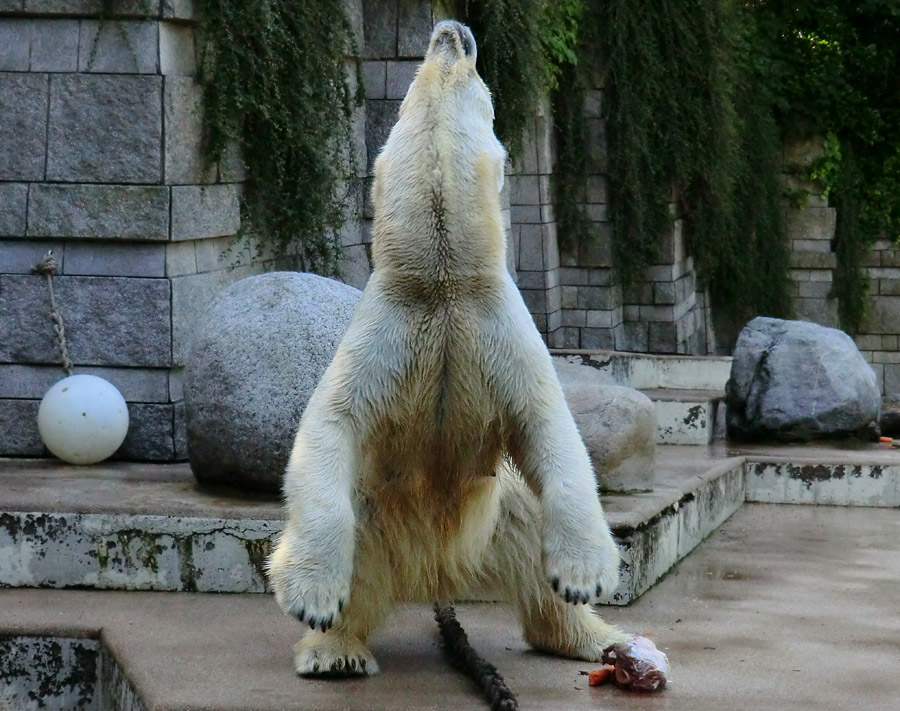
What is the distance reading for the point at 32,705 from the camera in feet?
14.1

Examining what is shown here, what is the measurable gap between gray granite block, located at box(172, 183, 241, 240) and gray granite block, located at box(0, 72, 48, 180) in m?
0.66

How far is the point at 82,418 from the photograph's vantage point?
5.79 metres

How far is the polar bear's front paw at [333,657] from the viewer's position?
357 centimetres

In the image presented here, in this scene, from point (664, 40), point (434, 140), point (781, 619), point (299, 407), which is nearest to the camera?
point (434, 140)

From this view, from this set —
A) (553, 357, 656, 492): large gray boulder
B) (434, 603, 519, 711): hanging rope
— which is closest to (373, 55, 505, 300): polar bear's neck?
(434, 603, 519, 711): hanging rope

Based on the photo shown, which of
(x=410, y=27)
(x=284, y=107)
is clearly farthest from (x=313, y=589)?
→ (x=410, y=27)

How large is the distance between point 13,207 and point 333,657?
11.4 feet

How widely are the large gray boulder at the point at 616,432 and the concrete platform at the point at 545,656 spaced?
17.3 inches

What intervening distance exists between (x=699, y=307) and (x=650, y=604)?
30.9ft

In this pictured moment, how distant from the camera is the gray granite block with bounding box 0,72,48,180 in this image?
6152mm

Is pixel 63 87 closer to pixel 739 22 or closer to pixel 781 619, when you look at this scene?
pixel 781 619

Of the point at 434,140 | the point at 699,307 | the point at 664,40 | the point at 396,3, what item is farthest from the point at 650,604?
the point at 699,307

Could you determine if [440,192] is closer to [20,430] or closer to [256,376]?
[256,376]

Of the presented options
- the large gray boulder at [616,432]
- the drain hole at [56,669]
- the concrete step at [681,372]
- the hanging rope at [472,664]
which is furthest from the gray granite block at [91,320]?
the concrete step at [681,372]
